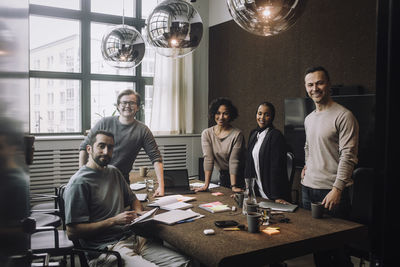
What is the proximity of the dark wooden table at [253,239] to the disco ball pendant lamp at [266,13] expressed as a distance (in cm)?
97

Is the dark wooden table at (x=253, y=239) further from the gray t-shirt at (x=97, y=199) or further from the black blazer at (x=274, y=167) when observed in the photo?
the black blazer at (x=274, y=167)

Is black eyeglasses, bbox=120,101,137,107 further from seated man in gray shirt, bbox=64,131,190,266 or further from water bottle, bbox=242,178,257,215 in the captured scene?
water bottle, bbox=242,178,257,215

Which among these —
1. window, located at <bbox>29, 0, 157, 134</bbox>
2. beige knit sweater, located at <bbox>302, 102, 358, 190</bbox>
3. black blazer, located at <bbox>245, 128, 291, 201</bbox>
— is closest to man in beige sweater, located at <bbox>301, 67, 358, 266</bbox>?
beige knit sweater, located at <bbox>302, 102, 358, 190</bbox>

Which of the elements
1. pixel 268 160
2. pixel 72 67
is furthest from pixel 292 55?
pixel 72 67

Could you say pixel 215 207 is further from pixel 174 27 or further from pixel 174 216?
pixel 174 27

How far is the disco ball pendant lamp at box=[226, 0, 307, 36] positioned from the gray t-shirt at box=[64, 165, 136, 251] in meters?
1.26

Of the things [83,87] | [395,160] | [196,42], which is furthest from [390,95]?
[83,87]

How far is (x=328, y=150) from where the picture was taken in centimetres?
238

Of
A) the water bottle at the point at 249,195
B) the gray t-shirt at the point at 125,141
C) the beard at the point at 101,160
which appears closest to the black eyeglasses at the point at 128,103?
the gray t-shirt at the point at 125,141

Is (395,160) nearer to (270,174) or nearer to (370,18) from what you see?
(270,174)

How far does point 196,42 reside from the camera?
1936 mm

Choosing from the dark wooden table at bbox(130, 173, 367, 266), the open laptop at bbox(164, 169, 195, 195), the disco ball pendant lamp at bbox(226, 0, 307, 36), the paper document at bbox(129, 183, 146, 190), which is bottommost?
the dark wooden table at bbox(130, 173, 367, 266)

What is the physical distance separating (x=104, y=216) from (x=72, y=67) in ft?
11.6

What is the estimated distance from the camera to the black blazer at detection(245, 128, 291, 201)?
8.61ft
